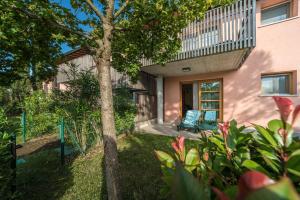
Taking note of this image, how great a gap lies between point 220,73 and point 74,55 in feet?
36.5

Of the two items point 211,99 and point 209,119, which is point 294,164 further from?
point 211,99

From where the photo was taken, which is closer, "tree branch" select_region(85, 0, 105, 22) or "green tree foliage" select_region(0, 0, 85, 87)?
"green tree foliage" select_region(0, 0, 85, 87)

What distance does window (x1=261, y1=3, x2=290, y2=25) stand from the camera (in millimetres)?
7283

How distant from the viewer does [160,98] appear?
10328mm

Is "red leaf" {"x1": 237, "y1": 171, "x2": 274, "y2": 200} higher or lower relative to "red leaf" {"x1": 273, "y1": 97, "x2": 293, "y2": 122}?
lower

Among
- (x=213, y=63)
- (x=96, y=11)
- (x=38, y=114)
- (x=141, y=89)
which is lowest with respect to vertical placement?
(x=38, y=114)

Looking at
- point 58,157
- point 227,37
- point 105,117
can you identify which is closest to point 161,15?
point 105,117

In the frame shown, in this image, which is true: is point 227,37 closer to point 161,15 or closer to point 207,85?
point 207,85

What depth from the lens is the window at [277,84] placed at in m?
7.18

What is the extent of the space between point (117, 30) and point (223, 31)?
5051 mm

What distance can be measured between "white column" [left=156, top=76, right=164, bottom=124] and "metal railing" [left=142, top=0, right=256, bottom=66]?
3.29 metres

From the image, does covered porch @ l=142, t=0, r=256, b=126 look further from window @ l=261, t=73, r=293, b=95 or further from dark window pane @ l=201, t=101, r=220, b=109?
window @ l=261, t=73, r=293, b=95

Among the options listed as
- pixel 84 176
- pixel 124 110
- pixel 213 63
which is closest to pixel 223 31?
pixel 213 63

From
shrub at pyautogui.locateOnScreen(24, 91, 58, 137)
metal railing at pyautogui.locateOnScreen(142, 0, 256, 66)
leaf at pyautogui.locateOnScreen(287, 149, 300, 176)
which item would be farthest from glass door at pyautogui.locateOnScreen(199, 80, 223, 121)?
leaf at pyautogui.locateOnScreen(287, 149, 300, 176)
